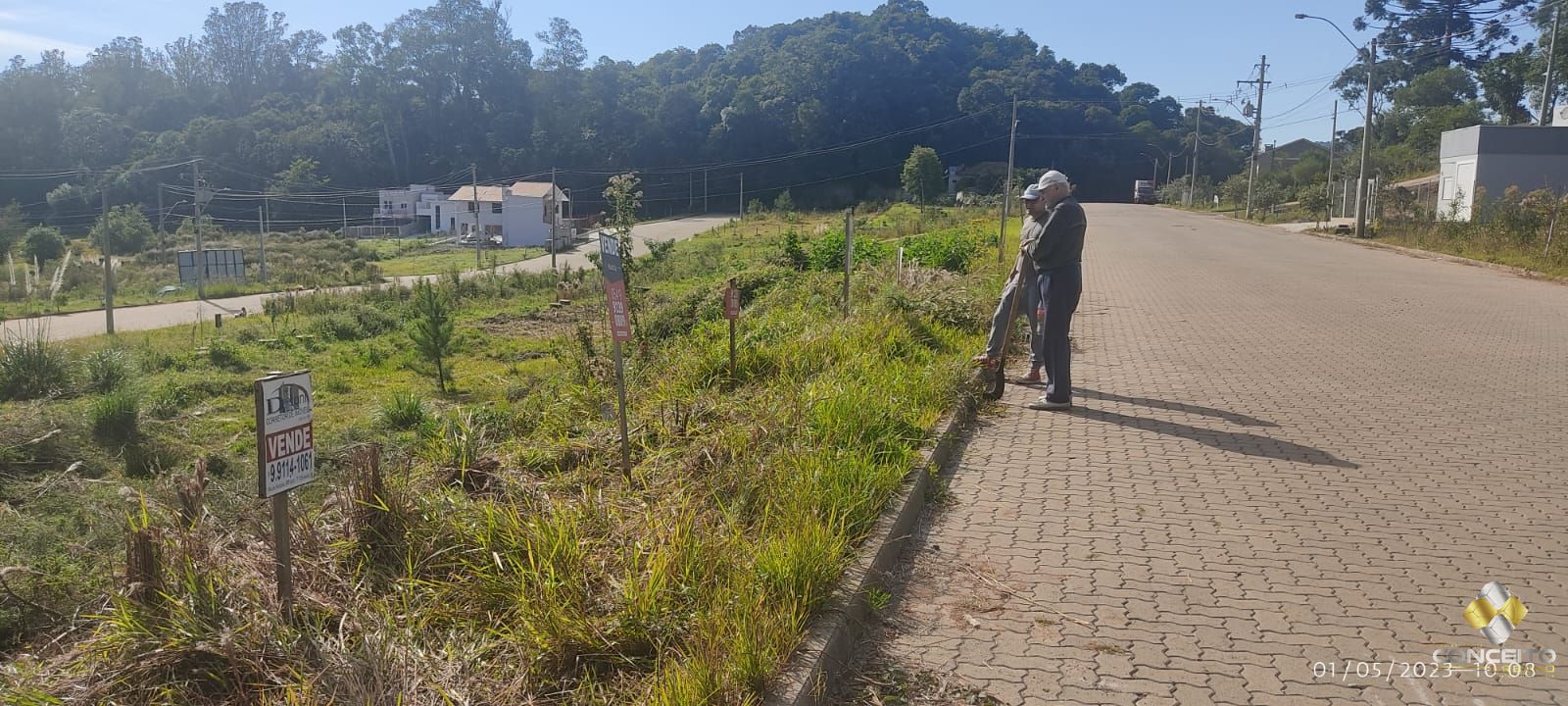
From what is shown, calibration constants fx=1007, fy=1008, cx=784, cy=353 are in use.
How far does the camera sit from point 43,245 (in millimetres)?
49594

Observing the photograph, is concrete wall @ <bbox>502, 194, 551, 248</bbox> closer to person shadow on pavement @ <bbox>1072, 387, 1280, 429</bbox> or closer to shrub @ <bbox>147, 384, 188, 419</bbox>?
shrub @ <bbox>147, 384, 188, 419</bbox>

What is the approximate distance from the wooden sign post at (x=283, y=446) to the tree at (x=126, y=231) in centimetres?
6811

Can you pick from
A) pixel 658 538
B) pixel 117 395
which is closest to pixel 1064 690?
pixel 658 538

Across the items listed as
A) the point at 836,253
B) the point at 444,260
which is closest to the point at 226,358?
the point at 836,253

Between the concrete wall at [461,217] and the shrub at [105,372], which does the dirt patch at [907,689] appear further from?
the concrete wall at [461,217]

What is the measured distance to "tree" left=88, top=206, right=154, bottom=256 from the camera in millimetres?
61781

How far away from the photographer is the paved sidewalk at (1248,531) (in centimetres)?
384

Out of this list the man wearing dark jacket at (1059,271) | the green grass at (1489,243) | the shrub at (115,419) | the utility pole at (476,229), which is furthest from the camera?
the utility pole at (476,229)

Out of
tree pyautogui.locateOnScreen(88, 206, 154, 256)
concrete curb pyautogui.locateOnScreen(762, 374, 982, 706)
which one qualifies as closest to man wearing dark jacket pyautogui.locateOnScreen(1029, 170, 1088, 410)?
concrete curb pyautogui.locateOnScreen(762, 374, 982, 706)

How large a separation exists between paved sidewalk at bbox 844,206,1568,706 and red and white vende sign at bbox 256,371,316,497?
211cm

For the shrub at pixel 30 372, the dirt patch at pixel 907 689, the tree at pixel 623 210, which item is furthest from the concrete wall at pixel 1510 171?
the shrub at pixel 30 372

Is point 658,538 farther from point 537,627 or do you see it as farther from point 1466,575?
point 1466,575

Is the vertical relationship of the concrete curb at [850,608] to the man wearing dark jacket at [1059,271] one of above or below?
below

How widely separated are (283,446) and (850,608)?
2.20 meters
